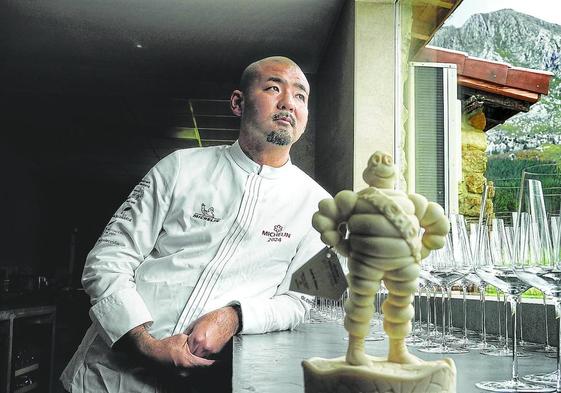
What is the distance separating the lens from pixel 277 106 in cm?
187

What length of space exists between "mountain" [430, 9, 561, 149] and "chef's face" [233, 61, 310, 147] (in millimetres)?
758

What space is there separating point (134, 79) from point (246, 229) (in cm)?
463

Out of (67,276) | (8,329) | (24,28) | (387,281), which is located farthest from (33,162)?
(387,281)

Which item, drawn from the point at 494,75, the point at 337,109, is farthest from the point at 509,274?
the point at 337,109

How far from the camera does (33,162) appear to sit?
898 centimetres

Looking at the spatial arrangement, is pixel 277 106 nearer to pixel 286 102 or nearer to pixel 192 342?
pixel 286 102

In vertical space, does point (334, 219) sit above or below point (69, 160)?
below

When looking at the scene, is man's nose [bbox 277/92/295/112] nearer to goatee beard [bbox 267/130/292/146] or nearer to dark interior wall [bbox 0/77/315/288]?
goatee beard [bbox 267/130/292/146]

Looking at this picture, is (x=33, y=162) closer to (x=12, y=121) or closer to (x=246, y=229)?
(x=12, y=121)

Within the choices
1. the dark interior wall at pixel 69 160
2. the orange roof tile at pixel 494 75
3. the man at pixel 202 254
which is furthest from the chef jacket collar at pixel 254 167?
the dark interior wall at pixel 69 160

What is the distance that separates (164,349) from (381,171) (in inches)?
43.6

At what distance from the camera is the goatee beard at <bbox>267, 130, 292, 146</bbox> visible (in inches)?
72.1

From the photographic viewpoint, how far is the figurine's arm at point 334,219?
496 millimetres

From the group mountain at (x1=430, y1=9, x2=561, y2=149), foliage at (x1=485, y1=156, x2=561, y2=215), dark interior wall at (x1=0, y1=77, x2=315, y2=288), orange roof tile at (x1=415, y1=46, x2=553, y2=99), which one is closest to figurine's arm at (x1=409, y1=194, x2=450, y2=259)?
foliage at (x1=485, y1=156, x2=561, y2=215)
